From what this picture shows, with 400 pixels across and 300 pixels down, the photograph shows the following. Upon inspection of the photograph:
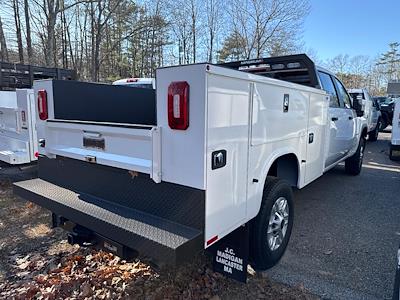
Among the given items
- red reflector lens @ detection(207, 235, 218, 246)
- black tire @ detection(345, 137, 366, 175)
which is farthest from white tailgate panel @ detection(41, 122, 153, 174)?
black tire @ detection(345, 137, 366, 175)

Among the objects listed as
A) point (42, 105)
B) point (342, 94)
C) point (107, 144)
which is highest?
point (342, 94)

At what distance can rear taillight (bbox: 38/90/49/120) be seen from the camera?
300 cm

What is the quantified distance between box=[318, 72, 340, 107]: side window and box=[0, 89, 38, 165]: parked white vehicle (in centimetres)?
402

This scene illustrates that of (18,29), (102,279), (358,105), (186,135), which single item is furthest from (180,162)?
(18,29)

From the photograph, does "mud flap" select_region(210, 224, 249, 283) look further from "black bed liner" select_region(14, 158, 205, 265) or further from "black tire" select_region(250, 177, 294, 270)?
"black bed liner" select_region(14, 158, 205, 265)

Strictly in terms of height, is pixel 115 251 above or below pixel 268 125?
below

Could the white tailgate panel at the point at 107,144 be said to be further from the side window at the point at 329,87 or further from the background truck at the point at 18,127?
the side window at the point at 329,87

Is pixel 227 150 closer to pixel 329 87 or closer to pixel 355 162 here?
pixel 329 87

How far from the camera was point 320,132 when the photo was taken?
4.01m

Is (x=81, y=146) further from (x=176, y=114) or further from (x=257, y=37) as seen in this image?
(x=257, y=37)

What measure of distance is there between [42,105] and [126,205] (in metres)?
1.38

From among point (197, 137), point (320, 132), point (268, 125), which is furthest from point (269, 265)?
point (320, 132)

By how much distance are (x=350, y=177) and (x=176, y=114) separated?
5945 millimetres

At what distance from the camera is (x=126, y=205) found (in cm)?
247
